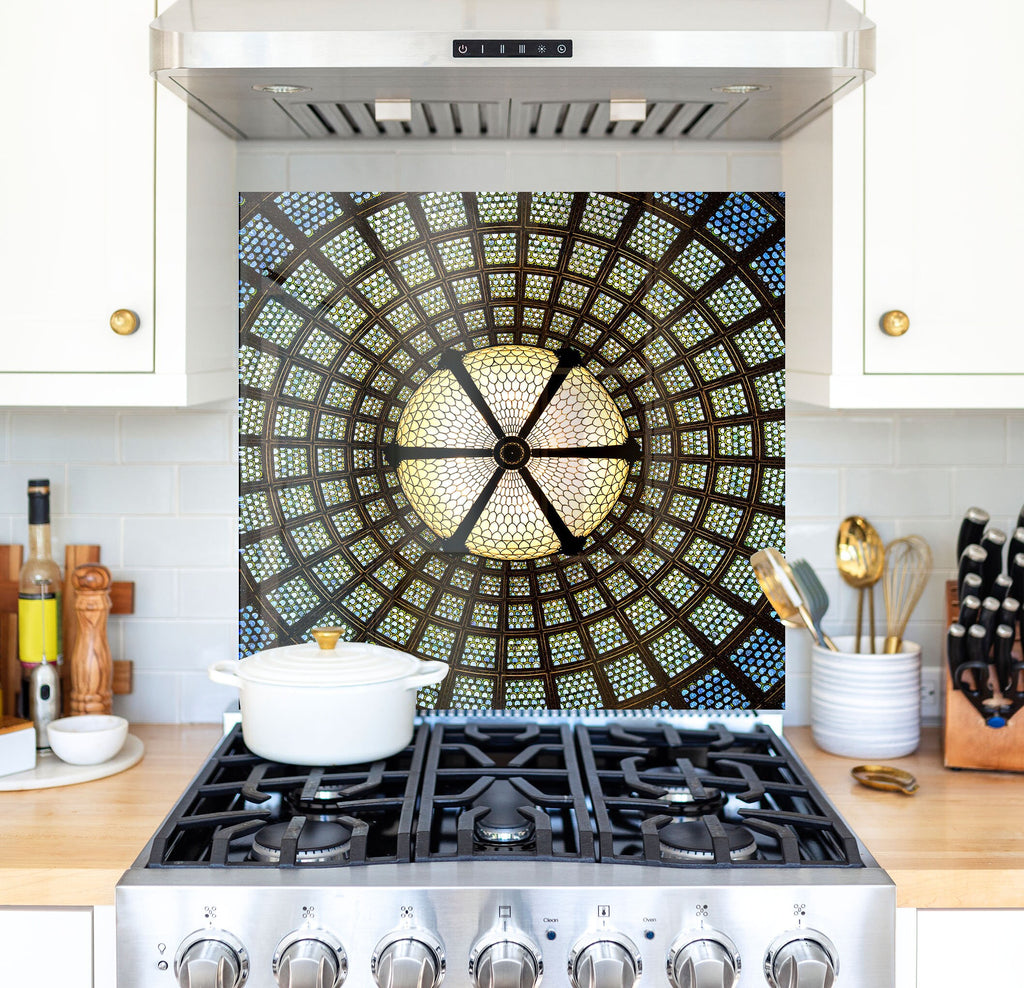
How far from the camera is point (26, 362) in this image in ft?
5.69

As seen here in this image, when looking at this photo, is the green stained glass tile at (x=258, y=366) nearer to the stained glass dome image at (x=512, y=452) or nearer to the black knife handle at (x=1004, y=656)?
the stained glass dome image at (x=512, y=452)

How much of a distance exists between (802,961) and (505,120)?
137 cm

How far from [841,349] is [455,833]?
92 centimetres

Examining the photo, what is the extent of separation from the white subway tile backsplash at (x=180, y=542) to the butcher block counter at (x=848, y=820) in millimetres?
344

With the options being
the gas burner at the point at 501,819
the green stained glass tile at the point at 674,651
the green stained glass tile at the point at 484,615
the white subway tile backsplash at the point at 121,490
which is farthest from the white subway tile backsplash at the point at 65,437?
the green stained glass tile at the point at 674,651

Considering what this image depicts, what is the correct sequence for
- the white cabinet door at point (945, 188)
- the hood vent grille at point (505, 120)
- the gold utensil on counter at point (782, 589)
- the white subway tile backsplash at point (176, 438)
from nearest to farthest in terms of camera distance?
1. the white cabinet door at point (945, 188)
2. the hood vent grille at point (505, 120)
3. the gold utensil on counter at point (782, 589)
4. the white subway tile backsplash at point (176, 438)

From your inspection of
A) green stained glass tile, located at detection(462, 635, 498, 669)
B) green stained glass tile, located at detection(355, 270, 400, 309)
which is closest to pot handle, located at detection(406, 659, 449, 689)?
green stained glass tile, located at detection(462, 635, 498, 669)

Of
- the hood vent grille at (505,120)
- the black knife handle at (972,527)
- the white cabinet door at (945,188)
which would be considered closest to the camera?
the white cabinet door at (945,188)

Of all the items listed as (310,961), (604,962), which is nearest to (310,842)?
(310,961)

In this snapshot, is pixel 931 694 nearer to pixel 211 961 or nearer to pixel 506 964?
pixel 506 964

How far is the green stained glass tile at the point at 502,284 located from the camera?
2117 millimetres

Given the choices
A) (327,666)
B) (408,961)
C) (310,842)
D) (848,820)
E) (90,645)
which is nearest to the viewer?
(408,961)

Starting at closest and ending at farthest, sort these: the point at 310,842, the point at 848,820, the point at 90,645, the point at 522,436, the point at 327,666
→ the point at 310,842, the point at 848,820, the point at 327,666, the point at 90,645, the point at 522,436

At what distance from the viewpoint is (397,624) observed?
217cm
